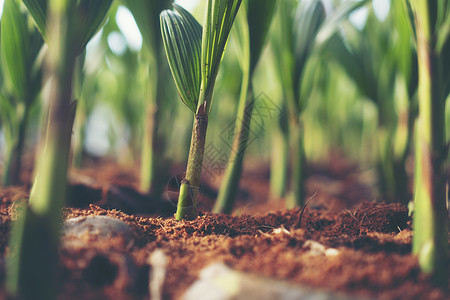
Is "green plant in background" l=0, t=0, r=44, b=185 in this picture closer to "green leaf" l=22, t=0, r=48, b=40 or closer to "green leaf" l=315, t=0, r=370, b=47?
"green leaf" l=22, t=0, r=48, b=40

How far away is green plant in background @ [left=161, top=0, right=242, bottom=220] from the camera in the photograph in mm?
767

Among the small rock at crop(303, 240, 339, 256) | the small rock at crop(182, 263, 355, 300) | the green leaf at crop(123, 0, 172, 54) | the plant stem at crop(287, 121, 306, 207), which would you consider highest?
the green leaf at crop(123, 0, 172, 54)

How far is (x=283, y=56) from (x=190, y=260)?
87 centimetres

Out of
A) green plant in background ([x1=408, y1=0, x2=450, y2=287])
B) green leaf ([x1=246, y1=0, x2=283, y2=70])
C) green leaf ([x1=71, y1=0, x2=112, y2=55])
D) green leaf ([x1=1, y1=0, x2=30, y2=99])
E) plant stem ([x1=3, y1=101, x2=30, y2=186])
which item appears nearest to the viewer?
green plant in background ([x1=408, y1=0, x2=450, y2=287])

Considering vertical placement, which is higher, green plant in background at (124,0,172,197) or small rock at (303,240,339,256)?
green plant in background at (124,0,172,197)

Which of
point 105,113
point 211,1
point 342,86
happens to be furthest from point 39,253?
point 105,113

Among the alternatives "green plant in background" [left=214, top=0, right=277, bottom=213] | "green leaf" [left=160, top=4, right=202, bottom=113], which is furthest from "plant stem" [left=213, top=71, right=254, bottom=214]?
"green leaf" [left=160, top=4, right=202, bottom=113]

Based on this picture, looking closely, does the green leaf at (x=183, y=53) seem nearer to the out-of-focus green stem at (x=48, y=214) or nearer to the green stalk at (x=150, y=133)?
the out-of-focus green stem at (x=48, y=214)

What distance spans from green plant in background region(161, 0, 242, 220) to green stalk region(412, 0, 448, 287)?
0.39 meters

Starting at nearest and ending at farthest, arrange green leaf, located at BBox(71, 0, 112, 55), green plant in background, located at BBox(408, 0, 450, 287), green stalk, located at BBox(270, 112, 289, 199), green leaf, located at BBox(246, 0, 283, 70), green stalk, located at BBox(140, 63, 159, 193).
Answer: green plant in background, located at BBox(408, 0, 450, 287), green leaf, located at BBox(71, 0, 112, 55), green leaf, located at BBox(246, 0, 283, 70), green stalk, located at BBox(140, 63, 159, 193), green stalk, located at BBox(270, 112, 289, 199)

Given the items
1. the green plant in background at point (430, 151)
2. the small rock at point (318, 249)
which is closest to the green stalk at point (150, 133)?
the small rock at point (318, 249)

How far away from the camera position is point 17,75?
105 cm

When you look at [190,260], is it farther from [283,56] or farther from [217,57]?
[283,56]

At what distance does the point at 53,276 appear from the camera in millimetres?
478
